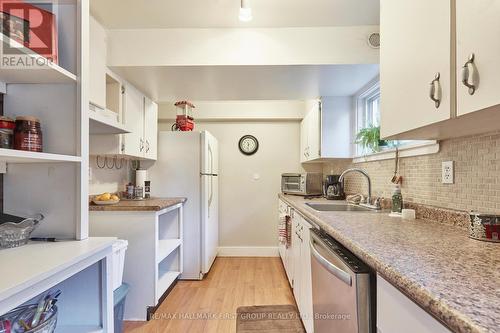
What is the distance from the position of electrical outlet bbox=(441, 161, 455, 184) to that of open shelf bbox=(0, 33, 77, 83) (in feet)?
5.93

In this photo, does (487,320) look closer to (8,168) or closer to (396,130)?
(396,130)

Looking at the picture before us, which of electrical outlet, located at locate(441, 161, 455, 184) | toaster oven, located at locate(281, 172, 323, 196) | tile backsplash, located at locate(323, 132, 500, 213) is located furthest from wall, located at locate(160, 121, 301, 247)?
electrical outlet, located at locate(441, 161, 455, 184)

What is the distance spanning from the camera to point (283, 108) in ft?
13.1

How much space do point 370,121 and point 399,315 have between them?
7.42 feet

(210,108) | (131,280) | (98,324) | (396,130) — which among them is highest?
(210,108)

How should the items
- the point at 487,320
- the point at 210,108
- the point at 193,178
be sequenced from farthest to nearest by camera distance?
the point at 210,108
the point at 193,178
the point at 487,320

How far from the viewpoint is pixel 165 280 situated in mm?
2664

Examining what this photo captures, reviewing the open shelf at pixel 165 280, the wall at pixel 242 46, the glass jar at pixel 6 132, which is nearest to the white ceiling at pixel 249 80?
the wall at pixel 242 46

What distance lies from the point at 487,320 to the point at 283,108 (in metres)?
3.71

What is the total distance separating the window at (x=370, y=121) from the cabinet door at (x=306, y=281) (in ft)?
2.98

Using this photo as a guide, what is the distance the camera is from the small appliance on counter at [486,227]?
0.98 metres

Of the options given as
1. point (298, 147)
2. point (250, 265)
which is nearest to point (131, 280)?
point (250, 265)

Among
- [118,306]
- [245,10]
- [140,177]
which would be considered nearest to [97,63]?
[245,10]

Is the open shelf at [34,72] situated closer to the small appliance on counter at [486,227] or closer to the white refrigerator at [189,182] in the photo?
the small appliance on counter at [486,227]
